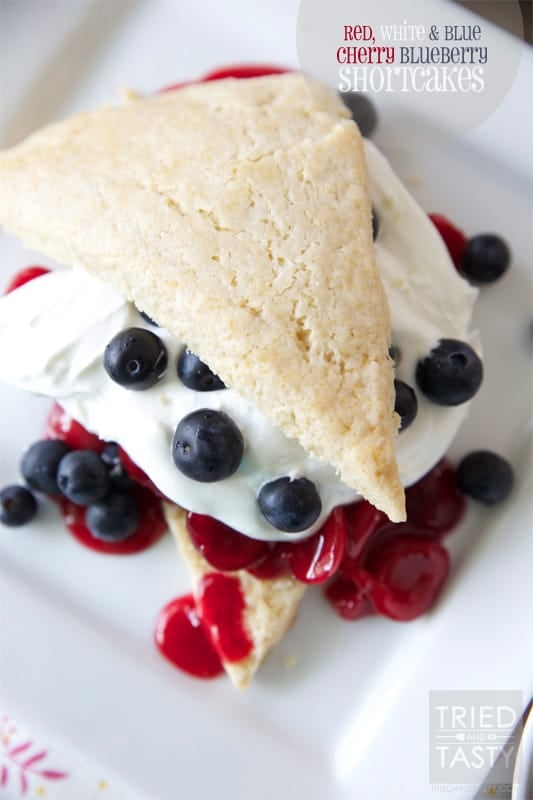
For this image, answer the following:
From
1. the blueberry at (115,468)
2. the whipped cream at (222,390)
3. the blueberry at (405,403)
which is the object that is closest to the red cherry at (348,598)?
the whipped cream at (222,390)

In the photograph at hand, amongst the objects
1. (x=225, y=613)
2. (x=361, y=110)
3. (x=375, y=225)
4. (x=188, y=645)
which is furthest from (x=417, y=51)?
(x=188, y=645)

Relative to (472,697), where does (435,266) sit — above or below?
above

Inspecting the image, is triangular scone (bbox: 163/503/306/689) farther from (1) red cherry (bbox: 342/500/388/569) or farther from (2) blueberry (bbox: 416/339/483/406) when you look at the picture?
(2) blueberry (bbox: 416/339/483/406)

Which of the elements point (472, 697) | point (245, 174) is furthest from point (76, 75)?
point (472, 697)

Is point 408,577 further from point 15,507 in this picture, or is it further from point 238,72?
point 238,72

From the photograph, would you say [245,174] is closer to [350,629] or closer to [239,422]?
[239,422]

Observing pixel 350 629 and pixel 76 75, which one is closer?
pixel 350 629
